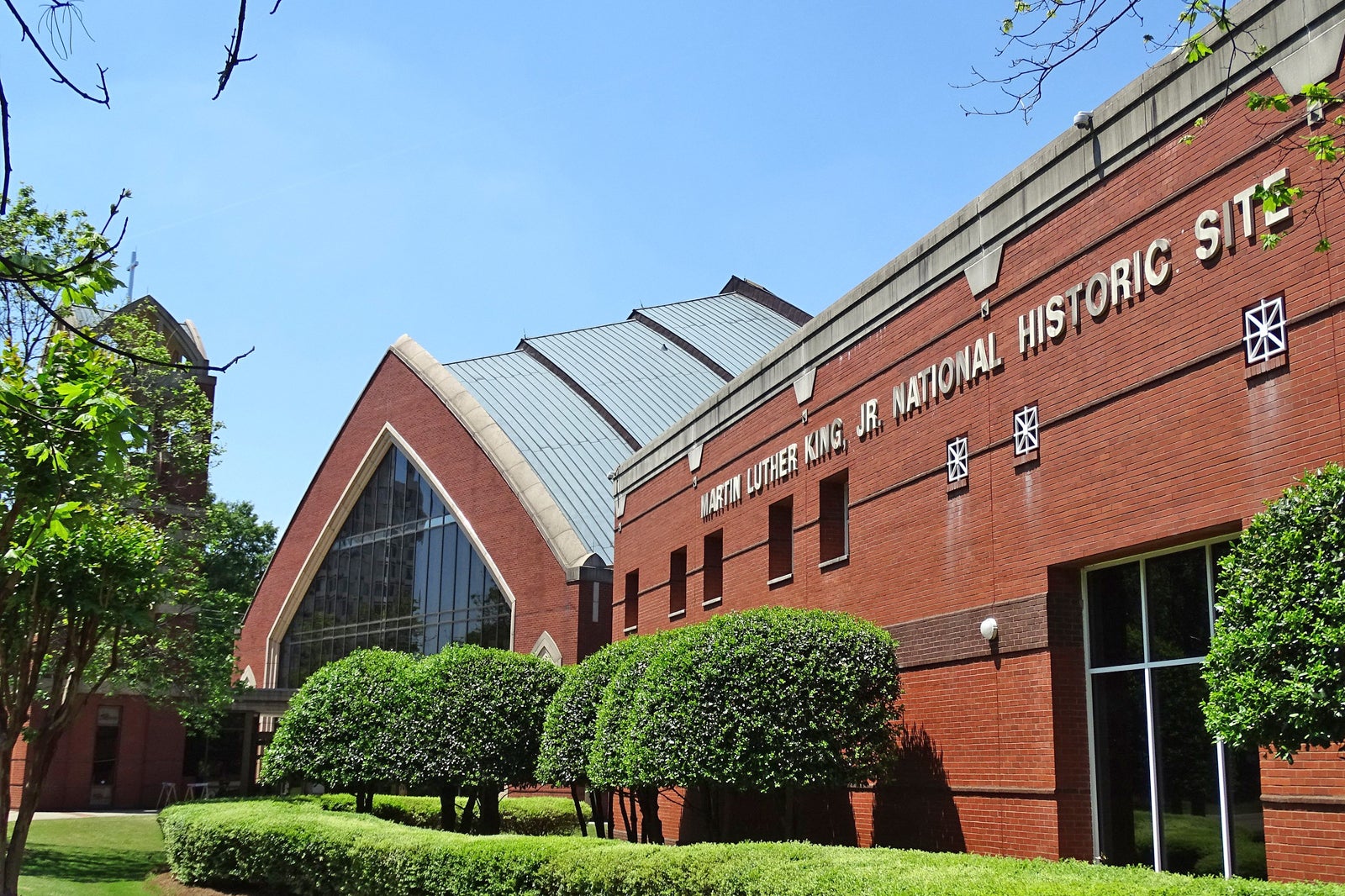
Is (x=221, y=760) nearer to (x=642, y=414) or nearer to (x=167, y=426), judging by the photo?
(x=642, y=414)

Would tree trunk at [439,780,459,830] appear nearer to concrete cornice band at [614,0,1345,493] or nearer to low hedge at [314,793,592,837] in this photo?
low hedge at [314,793,592,837]

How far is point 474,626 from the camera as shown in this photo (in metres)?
39.3

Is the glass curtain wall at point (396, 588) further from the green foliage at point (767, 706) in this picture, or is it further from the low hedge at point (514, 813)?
the green foliage at point (767, 706)

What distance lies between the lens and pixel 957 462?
14.8 meters

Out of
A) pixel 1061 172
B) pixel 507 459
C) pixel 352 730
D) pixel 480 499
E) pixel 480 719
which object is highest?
pixel 507 459

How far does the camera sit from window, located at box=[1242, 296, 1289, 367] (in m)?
10.2

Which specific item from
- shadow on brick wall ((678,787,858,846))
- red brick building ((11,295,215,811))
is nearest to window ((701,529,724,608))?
shadow on brick wall ((678,787,858,846))

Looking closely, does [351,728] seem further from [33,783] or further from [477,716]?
[33,783]

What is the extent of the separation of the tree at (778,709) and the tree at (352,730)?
822cm

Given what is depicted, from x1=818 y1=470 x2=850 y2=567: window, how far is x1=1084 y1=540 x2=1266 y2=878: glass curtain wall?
5.72 metres

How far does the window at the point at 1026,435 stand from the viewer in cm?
1338

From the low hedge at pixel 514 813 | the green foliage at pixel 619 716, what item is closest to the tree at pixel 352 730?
the low hedge at pixel 514 813

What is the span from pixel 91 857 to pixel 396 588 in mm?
18763

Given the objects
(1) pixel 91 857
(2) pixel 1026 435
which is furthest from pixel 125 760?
(2) pixel 1026 435
